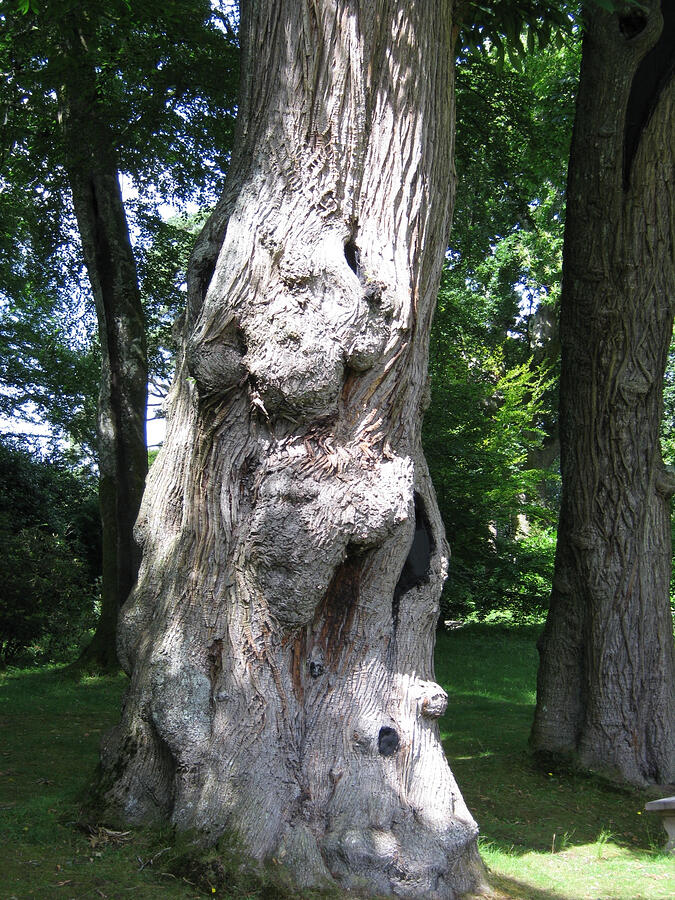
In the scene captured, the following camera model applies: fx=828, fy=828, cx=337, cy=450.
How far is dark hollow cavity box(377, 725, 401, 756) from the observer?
447cm

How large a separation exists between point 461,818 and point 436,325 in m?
10.5

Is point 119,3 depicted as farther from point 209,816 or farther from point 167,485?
point 209,816

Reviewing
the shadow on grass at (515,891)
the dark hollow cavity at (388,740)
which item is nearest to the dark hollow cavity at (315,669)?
the dark hollow cavity at (388,740)

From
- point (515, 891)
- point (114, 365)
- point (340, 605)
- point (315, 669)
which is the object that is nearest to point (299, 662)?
point (315, 669)

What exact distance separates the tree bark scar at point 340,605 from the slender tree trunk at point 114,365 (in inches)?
261

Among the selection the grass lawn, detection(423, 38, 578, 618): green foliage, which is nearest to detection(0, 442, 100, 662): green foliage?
the grass lawn

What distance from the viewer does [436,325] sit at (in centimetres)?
1412

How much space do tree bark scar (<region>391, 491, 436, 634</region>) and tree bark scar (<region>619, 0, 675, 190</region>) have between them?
4018 millimetres

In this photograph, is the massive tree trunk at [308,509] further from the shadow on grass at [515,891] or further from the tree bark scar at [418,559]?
the shadow on grass at [515,891]

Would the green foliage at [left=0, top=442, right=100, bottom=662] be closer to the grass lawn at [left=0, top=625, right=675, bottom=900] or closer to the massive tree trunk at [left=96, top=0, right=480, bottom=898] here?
the grass lawn at [left=0, top=625, right=675, bottom=900]

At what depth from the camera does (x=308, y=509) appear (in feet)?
13.9

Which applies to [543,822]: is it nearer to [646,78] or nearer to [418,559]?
[418,559]

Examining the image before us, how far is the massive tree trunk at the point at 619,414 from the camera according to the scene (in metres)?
7.05

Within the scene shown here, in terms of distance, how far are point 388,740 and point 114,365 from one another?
7.65 meters
